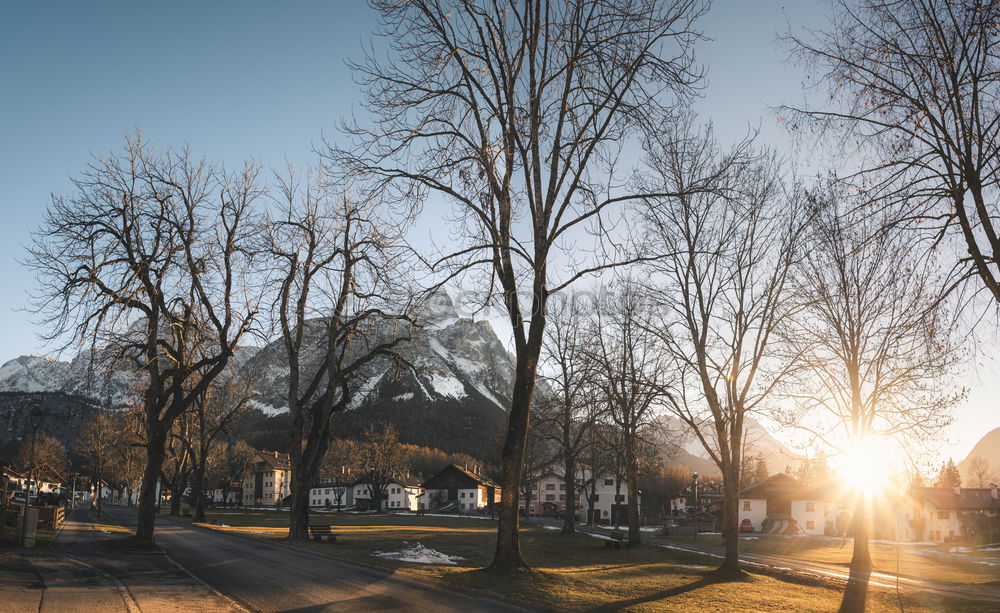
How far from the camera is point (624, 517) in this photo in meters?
100

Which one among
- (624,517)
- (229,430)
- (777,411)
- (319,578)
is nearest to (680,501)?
(624,517)

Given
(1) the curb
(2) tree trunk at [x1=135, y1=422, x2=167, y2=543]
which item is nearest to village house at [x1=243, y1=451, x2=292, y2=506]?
(2) tree trunk at [x1=135, y1=422, x2=167, y2=543]

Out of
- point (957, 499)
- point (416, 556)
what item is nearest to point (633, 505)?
point (416, 556)

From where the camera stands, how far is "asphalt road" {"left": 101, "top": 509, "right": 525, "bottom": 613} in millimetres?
12075

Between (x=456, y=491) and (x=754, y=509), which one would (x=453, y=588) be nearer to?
(x=754, y=509)

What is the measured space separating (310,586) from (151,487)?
37.7 feet

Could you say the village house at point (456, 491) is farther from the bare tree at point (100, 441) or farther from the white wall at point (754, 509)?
the bare tree at point (100, 441)

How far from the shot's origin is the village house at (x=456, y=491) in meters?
122

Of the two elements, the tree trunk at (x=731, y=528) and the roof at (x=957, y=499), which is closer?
the tree trunk at (x=731, y=528)

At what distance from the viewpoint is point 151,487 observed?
22.3 meters

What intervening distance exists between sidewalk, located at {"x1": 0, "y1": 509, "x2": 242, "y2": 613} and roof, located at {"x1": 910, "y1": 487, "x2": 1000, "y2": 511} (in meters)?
86.8

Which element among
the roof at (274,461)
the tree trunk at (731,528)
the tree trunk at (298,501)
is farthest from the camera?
the roof at (274,461)

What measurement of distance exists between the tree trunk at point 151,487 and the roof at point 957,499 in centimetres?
8510

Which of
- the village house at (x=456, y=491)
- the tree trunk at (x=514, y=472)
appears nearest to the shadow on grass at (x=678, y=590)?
the tree trunk at (x=514, y=472)
